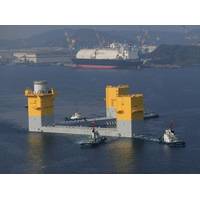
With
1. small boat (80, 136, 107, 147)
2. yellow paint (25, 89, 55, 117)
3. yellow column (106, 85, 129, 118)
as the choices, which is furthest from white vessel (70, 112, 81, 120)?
small boat (80, 136, 107, 147)

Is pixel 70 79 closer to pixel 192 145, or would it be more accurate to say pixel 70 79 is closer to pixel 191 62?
pixel 191 62

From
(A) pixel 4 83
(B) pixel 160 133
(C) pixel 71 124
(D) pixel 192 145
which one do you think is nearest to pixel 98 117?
(C) pixel 71 124

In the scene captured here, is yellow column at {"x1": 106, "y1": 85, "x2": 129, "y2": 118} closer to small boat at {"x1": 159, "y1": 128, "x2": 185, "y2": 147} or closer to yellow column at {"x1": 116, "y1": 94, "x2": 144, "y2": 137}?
yellow column at {"x1": 116, "y1": 94, "x2": 144, "y2": 137}

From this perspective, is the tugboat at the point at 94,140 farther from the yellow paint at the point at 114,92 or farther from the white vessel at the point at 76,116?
the white vessel at the point at 76,116

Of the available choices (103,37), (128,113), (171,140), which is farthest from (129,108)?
(103,37)

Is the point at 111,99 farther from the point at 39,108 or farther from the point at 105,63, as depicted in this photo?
the point at 105,63

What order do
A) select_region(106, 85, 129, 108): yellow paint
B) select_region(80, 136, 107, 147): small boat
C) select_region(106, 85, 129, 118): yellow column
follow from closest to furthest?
select_region(80, 136, 107, 147): small boat
select_region(106, 85, 129, 108): yellow paint
select_region(106, 85, 129, 118): yellow column
